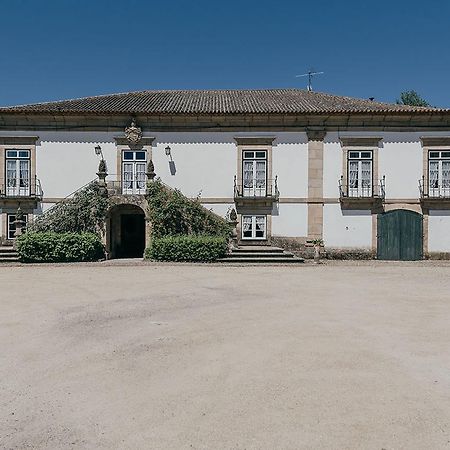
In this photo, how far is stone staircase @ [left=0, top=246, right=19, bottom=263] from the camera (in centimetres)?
1520

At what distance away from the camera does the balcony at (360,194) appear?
55.4 ft

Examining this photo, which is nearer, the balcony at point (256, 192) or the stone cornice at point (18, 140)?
the balcony at point (256, 192)

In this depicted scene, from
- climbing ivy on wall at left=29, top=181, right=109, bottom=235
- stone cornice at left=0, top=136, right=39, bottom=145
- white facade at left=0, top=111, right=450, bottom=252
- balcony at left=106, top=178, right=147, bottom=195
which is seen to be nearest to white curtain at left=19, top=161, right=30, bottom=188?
white facade at left=0, top=111, right=450, bottom=252

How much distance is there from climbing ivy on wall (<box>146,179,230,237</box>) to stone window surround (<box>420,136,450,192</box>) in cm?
906

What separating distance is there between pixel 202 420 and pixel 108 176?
15.6 m

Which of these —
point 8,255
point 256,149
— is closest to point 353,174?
point 256,149

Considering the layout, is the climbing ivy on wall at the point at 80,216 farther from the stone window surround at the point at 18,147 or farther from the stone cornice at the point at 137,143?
the stone cornice at the point at 137,143

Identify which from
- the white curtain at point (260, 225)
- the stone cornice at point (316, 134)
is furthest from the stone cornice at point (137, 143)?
the stone cornice at point (316, 134)

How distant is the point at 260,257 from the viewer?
50.9ft

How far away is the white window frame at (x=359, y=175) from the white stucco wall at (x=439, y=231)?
3.06 m

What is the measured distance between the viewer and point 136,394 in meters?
3.60

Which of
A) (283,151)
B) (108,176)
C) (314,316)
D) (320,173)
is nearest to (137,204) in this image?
(108,176)

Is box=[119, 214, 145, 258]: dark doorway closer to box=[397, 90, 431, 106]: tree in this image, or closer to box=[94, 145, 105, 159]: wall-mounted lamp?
box=[94, 145, 105, 159]: wall-mounted lamp

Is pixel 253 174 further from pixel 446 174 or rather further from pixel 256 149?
pixel 446 174
